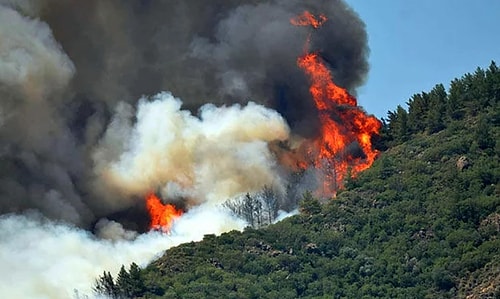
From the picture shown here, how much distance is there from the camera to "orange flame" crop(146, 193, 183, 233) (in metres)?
194

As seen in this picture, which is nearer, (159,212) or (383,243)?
(383,243)

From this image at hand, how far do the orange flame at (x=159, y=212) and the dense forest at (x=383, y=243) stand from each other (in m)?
24.1

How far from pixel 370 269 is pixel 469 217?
47.6 ft

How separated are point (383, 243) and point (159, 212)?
45.7 metres

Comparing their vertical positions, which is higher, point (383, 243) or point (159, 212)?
point (159, 212)

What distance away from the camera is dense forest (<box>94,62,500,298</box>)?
153 metres

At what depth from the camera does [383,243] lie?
163875mm

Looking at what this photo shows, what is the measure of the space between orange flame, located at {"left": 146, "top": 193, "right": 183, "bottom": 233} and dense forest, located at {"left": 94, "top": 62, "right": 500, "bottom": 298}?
79.0ft

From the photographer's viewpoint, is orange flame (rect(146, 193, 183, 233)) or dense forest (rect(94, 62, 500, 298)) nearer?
dense forest (rect(94, 62, 500, 298))

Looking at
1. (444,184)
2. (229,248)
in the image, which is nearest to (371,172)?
(444,184)

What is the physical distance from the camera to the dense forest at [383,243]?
153000mm

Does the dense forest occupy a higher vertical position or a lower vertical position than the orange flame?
lower

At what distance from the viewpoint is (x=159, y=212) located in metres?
197

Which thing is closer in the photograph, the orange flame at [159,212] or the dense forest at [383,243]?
the dense forest at [383,243]
